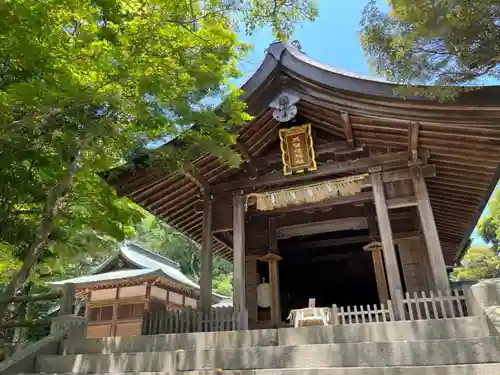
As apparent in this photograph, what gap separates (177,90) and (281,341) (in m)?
4.29

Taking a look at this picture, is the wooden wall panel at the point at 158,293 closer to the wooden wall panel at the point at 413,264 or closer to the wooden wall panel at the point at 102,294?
the wooden wall panel at the point at 102,294

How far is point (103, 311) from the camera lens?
17406 millimetres

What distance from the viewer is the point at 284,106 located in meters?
8.32

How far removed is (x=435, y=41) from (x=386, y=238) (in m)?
3.80

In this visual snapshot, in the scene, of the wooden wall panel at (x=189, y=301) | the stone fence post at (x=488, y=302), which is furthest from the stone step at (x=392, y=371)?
the wooden wall panel at (x=189, y=301)

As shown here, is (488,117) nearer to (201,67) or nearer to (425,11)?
(425,11)

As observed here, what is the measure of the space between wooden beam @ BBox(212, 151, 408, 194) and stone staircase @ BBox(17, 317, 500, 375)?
12.4 ft

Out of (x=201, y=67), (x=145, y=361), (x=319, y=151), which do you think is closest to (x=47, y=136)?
(x=201, y=67)

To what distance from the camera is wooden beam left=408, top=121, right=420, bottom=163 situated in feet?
23.2

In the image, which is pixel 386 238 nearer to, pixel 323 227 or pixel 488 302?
pixel 488 302

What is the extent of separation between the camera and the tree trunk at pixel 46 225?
5.61 meters

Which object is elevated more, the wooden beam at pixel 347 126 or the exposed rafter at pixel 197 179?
the wooden beam at pixel 347 126

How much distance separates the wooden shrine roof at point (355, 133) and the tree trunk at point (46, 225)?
2.10 metres

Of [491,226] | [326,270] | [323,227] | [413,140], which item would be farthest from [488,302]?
[491,226]
